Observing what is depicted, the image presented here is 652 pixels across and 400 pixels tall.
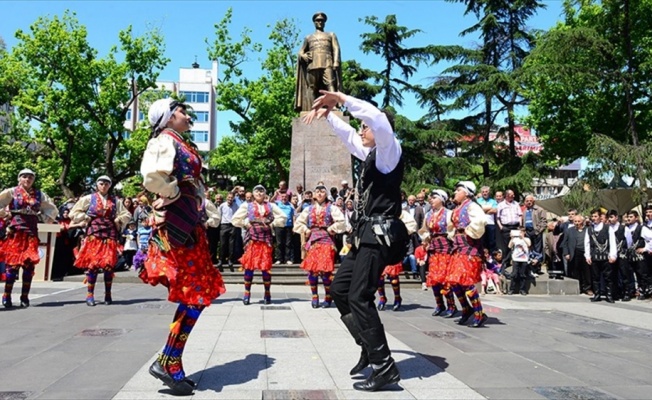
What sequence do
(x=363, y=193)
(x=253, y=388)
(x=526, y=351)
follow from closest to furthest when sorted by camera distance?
(x=253, y=388) < (x=363, y=193) < (x=526, y=351)

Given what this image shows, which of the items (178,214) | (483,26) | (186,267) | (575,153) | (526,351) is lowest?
(526,351)

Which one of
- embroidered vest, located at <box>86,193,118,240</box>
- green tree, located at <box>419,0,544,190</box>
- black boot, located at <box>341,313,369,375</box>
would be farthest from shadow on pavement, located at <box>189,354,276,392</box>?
green tree, located at <box>419,0,544,190</box>

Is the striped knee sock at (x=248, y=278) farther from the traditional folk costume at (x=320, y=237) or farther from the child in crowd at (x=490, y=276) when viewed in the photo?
the child in crowd at (x=490, y=276)

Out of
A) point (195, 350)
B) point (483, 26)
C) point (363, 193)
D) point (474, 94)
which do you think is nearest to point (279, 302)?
point (195, 350)

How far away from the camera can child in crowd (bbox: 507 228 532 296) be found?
14.1 m

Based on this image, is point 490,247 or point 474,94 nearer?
point 490,247

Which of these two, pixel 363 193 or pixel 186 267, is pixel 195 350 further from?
pixel 363 193

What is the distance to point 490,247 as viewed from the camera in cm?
1566

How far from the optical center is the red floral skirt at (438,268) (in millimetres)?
8445

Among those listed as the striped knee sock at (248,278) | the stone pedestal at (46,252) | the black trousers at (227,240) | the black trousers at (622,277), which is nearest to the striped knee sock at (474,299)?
the striped knee sock at (248,278)

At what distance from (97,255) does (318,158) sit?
9526 millimetres

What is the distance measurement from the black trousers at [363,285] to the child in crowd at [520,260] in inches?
399

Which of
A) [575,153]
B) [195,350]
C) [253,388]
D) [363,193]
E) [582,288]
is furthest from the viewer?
[575,153]

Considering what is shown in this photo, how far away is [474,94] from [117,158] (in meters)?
23.7
